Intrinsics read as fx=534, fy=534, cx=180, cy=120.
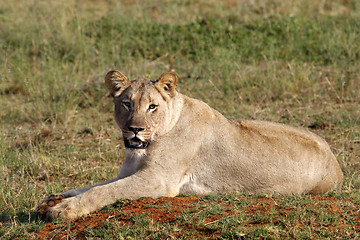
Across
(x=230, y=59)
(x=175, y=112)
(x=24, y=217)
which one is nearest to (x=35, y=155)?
(x=24, y=217)

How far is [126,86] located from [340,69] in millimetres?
5734

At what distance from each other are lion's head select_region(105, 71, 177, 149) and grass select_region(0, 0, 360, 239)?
1.40 metres

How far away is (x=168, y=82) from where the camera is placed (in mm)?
5262

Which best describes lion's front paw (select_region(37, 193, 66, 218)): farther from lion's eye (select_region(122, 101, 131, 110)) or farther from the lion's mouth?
lion's eye (select_region(122, 101, 131, 110))

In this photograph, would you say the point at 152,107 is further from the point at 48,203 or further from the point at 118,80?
the point at 48,203

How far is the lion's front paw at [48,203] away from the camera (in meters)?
4.91

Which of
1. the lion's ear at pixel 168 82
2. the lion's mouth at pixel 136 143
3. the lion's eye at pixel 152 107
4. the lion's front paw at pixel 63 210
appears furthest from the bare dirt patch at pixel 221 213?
the lion's ear at pixel 168 82

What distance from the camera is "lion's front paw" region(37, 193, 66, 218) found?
4.91 meters

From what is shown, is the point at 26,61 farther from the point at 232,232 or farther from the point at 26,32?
the point at 232,232

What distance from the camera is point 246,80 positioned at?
30.2 ft

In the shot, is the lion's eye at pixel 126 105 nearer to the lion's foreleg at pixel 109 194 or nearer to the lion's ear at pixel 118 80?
the lion's ear at pixel 118 80

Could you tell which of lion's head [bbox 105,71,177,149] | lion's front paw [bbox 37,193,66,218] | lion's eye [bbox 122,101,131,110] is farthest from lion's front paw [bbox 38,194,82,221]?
lion's eye [bbox 122,101,131,110]

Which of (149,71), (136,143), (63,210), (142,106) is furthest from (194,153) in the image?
(149,71)

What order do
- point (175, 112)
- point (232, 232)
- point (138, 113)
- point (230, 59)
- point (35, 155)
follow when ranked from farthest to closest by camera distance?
point (230, 59) < point (35, 155) < point (175, 112) < point (138, 113) < point (232, 232)
